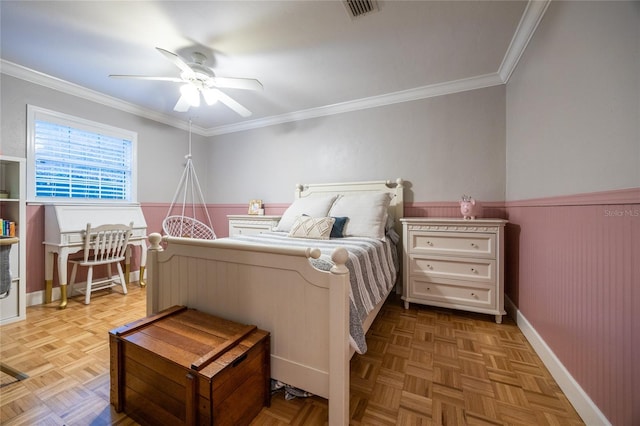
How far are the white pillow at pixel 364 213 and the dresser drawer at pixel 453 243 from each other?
0.34 meters

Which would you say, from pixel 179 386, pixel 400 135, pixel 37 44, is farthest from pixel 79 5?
pixel 400 135

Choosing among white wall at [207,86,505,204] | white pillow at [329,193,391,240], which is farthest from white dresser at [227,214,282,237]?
white pillow at [329,193,391,240]

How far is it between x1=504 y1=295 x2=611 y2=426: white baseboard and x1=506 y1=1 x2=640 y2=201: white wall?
0.94m

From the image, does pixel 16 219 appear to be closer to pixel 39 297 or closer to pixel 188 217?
pixel 39 297

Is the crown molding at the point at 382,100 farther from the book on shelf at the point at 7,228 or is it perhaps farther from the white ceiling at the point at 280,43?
the book on shelf at the point at 7,228

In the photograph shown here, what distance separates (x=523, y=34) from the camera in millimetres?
1783

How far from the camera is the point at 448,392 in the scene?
1304mm

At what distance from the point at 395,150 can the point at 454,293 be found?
162cm

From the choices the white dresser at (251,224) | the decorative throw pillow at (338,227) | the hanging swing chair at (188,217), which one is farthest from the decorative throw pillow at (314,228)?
the hanging swing chair at (188,217)

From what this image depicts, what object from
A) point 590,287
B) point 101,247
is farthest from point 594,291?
point 101,247

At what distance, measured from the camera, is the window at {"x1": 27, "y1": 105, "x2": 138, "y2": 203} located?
2.47 metres

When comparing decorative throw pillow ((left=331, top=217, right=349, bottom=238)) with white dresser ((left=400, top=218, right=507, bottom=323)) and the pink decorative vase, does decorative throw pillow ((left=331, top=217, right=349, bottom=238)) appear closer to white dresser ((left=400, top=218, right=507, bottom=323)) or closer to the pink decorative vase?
white dresser ((left=400, top=218, right=507, bottom=323))

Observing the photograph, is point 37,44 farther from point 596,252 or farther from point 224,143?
point 596,252

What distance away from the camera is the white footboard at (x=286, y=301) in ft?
3.44
